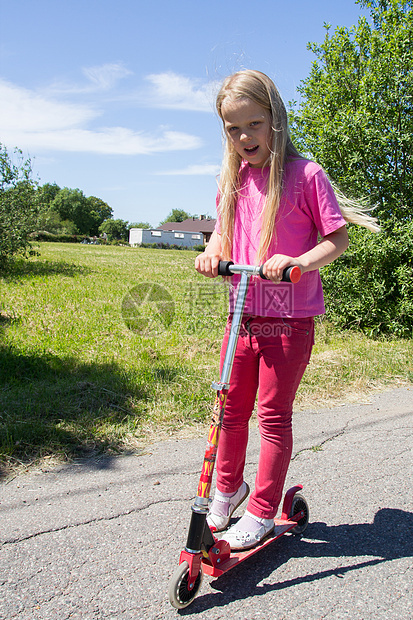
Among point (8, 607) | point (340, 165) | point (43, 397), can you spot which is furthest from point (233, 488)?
point (340, 165)

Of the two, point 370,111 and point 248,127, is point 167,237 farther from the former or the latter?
point 248,127

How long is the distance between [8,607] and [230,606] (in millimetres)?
837

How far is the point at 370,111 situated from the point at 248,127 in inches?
229

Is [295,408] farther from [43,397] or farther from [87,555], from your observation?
[87,555]

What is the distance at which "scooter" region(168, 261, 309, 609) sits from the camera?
183 centimetres

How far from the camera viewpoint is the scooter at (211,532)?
6.02 feet

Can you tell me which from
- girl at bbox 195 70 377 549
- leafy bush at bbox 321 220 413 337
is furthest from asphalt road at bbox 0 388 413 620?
leafy bush at bbox 321 220 413 337

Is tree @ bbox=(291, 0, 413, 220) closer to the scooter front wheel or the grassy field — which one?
the grassy field

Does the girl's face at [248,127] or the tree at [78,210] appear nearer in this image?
the girl's face at [248,127]

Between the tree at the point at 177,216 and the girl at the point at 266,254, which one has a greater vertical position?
the tree at the point at 177,216

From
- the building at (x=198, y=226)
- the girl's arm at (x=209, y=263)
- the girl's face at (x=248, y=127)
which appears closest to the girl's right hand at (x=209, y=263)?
the girl's arm at (x=209, y=263)

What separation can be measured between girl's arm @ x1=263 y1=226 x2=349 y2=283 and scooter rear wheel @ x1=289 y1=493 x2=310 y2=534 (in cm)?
119

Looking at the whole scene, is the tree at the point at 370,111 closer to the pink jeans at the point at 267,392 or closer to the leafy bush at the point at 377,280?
the leafy bush at the point at 377,280

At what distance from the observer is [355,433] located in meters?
3.68
